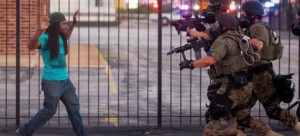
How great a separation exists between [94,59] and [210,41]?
12875 mm

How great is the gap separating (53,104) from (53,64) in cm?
46

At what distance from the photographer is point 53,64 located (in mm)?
9375

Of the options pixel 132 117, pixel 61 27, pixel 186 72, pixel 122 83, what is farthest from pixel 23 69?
pixel 61 27

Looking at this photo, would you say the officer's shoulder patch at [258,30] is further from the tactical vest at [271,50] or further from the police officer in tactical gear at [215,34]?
the police officer in tactical gear at [215,34]

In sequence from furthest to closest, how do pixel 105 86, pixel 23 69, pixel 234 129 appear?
1. pixel 23 69
2. pixel 105 86
3. pixel 234 129

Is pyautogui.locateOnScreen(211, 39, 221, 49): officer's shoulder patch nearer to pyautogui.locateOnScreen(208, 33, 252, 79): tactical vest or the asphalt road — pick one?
pyautogui.locateOnScreen(208, 33, 252, 79): tactical vest

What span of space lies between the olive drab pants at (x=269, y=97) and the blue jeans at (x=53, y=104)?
6.99ft

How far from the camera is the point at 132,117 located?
1200 cm

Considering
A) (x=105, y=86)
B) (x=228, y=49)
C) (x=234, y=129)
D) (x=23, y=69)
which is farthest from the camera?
(x=23, y=69)

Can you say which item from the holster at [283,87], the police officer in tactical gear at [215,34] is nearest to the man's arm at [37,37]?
the police officer in tactical gear at [215,34]

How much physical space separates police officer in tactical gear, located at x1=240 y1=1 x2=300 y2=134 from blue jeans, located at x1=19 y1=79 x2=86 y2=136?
6.98 ft

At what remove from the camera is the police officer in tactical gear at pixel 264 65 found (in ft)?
31.8

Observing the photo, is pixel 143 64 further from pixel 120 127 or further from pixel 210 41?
pixel 210 41

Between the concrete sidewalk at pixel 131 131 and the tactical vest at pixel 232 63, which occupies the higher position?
the tactical vest at pixel 232 63
